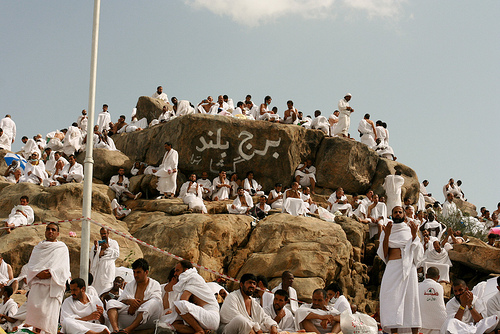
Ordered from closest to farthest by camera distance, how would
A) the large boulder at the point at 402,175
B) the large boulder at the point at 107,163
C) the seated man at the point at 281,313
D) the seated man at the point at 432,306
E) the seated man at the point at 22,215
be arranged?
the seated man at the point at 281,313
the seated man at the point at 432,306
the seated man at the point at 22,215
the large boulder at the point at 107,163
the large boulder at the point at 402,175

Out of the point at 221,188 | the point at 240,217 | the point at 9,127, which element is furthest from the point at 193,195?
the point at 9,127

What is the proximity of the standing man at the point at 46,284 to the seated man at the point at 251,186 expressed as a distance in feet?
35.9

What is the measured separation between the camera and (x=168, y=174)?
19359 mm

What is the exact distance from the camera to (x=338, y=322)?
914 centimetres

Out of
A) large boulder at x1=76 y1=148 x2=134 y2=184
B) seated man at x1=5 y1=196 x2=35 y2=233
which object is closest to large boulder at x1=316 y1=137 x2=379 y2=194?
large boulder at x1=76 y1=148 x2=134 y2=184

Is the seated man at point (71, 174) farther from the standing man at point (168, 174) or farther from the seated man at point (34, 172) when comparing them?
the standing man at point (168, 174)

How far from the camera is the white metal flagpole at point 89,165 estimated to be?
33.0ft

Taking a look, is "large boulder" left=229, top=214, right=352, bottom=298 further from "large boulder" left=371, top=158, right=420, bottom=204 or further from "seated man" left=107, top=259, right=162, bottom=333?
"seated man" left=107, top=259, right=162, bottom=333

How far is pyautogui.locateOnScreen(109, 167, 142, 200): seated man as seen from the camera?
19516 millimetres

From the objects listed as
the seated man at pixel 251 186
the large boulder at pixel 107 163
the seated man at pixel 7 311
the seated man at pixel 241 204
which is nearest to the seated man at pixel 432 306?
the seated man at pixel 7 311

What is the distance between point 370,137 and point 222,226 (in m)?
9.01

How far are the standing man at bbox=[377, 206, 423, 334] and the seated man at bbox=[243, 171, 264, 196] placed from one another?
34.2 ft

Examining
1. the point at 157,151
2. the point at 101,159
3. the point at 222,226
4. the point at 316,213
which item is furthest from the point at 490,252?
the point at 101,159

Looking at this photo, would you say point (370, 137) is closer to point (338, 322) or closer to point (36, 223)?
point (36, 223)
